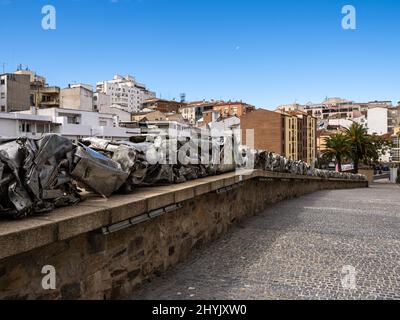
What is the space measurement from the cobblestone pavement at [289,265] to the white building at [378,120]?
94176mm

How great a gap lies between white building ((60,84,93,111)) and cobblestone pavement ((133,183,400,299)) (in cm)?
5772

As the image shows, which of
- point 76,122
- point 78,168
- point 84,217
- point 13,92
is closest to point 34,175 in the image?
point 84,217

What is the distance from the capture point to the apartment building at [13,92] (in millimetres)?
57806

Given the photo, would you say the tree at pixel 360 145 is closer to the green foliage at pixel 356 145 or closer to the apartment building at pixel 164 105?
the green foliage at pixel 356 145

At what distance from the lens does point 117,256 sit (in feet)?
12.0

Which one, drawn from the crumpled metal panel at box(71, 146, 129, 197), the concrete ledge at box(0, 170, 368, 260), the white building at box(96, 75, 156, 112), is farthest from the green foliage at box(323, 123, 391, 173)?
the white building at box(96, 75, 156, 112)

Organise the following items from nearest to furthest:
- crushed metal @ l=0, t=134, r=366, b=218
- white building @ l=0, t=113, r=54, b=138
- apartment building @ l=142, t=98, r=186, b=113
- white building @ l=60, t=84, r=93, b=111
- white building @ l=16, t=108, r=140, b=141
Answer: crushed metal @ l=0, t=134, r=366, b=218 < white building @ l=0, t=113, r=54, b=138 < white building @ l=16, t=108, r=140, b=141 < white building @ l=60, t=84, r=93, b=111 < apartment building @ l=142, t=98, r=186, b=113

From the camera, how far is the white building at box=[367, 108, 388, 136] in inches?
3587

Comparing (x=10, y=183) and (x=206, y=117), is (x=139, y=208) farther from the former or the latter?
(x=206, y=117)

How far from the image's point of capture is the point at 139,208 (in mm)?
3842

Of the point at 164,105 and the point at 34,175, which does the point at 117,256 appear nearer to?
the point at 34,175

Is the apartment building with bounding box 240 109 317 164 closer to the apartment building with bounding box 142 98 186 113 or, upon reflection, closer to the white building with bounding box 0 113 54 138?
the white building with bounding box 0 113 54 138
